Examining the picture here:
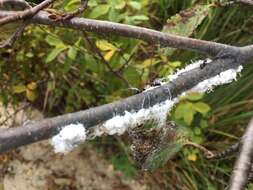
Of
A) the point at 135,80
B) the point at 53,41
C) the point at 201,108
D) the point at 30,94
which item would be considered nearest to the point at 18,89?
the point at 30,94

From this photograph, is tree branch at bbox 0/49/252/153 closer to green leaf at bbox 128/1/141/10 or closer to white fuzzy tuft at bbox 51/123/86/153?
white fuzzy tuft at bbox 51/123/86/153

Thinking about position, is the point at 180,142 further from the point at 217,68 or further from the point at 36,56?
the point at 36,56

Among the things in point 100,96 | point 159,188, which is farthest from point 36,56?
point 159,188

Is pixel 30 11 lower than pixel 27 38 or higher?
higher

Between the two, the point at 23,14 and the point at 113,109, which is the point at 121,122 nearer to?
the point at 113,109

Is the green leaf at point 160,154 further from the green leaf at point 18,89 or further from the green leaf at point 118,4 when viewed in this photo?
the green leaf at point 18,89

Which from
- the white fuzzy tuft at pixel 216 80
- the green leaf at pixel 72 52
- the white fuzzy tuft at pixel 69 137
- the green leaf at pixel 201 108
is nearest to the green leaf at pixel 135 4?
the green leaf at pixel 72 52
